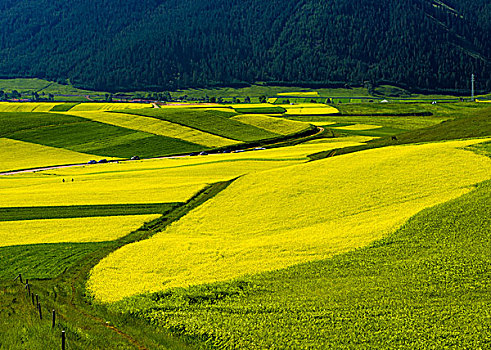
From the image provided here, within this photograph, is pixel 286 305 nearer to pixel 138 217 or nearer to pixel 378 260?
pixel 378 260

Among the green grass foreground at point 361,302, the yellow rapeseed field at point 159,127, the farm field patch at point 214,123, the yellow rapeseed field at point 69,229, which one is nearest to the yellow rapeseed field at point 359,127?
the farm field patch at point 214,123

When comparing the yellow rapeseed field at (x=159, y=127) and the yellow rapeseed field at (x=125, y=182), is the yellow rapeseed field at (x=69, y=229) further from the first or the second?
the yellow rapeseed field at (x=159, y=127)

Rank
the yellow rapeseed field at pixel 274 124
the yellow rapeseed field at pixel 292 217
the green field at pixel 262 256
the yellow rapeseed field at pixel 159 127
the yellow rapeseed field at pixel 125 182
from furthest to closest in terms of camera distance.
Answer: the yellow rapeseed field at pixel 274 124, the yellow rapeseed field at pixel 159 127, the yellow rapeseed field at pixel 125 182, the yellow rapeseed field at pixel 292 217, the green field at pixel 262 256

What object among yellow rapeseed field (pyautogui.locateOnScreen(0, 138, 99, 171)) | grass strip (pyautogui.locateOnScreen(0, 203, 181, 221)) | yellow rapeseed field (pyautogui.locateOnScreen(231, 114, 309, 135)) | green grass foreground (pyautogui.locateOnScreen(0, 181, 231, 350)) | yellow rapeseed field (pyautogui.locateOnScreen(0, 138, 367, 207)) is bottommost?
green grass foreground (pyautogui.locateOnScreen(0, 181, 231, 350))

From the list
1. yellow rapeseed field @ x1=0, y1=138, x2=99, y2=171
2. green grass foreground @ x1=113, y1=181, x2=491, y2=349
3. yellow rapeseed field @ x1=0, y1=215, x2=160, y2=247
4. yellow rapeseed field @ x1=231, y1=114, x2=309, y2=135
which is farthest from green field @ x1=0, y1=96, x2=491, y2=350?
yellow rapeseed field @ x1=231, y1=114, x2=309, y2=135

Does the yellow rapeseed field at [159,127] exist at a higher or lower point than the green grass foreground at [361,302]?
higher

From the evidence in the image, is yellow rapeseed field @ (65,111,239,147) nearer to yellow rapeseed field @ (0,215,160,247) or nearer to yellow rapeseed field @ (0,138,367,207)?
yellow rapeseed field @ (0,138,367,207)
